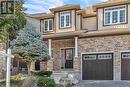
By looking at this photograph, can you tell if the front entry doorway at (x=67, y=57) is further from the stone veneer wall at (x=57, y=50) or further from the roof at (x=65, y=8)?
the roof at (x=65, y=8)

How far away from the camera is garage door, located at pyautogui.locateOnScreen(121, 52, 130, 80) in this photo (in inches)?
923

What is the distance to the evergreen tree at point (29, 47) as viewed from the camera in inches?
769

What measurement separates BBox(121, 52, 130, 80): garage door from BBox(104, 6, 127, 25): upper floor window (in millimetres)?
3249

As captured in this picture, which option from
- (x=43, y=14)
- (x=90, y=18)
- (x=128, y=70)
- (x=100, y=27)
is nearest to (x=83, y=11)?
(x=90, y=18)

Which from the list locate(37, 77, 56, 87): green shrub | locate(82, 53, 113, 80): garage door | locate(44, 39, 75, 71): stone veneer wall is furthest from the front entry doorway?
locate(37, 77, 56, 87): green shrub

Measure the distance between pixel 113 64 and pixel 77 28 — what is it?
556cm

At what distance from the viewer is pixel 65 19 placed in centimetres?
2759

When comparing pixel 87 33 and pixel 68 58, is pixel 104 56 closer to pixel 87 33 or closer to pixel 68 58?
pixel 87 33

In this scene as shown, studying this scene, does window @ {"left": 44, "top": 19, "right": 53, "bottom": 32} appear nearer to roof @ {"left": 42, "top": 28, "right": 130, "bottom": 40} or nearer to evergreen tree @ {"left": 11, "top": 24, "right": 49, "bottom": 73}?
roof @ {"left": 42, "top": 28, "right": 130, "bottom": 40}

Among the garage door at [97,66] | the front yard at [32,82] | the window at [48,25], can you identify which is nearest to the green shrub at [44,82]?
the front yard at [32,82]

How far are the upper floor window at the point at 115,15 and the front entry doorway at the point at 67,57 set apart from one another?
4.82m

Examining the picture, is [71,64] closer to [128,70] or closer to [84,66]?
[84,66]

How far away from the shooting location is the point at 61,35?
84.5 ft

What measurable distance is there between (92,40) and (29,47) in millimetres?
7759
